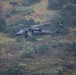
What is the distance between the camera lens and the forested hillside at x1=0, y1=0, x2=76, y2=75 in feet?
78.6

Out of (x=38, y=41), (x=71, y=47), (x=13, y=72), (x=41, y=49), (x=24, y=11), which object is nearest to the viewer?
(x=13, y=72)

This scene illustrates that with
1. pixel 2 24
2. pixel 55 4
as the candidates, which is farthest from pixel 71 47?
pixel 55 4

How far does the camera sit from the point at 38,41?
3092 centimetres

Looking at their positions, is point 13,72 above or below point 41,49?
above

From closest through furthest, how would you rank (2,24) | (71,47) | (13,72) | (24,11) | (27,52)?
(13,72) < (27,52) < (71,47) < (2,24) < (24,11)

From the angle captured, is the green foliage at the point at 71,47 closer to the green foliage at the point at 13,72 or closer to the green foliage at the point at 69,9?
the green foliage at the point at 13,72

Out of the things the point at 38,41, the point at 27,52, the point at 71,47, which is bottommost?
the point at 38,41

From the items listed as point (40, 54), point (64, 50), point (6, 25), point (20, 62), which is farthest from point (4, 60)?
point (6, 25)

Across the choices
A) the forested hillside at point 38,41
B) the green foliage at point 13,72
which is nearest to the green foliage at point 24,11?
the forested hillside at point 38,41

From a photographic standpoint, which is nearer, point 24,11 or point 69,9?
point 69,9

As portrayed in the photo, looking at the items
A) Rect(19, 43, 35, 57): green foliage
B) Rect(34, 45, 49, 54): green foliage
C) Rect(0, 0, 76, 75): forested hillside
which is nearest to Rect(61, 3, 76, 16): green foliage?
Rect(0, 0, 76, 75): forested hillside

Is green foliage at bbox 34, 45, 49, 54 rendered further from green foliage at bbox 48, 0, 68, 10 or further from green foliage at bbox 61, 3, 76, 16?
green foliage at bbox 48, 0, 68, 10

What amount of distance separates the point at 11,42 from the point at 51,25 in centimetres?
648

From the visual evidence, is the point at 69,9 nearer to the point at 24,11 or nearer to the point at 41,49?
the point at 24,11
